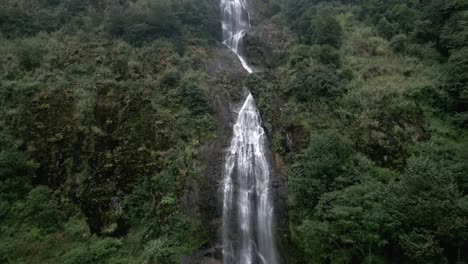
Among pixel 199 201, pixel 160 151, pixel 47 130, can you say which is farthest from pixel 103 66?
pixel 199 201

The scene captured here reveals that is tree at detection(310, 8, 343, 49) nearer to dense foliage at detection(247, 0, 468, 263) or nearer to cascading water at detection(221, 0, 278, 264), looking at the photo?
dense foliage at detection(247, 0, 468, 263)

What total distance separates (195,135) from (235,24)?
18950 mm

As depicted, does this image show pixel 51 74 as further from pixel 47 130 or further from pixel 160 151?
pixel 160 151

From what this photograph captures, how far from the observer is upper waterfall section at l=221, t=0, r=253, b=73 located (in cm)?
2927

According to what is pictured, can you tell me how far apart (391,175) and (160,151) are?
1157cm

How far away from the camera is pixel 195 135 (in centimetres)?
1789

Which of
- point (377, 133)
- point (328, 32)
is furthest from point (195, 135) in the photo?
point (328, 32)

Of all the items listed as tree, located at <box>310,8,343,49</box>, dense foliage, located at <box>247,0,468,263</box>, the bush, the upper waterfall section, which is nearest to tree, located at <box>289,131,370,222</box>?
dense foliage, located at <box>247,0,468,263</box>

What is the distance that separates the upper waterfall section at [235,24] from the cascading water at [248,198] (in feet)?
34.4

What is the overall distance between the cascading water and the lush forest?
0.81m

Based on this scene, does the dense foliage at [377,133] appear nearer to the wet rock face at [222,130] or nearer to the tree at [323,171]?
the tree at [323,171]

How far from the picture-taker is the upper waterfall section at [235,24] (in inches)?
1152

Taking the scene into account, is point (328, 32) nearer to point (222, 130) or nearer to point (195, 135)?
point (222, 130)

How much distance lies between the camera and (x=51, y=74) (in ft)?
62.4
